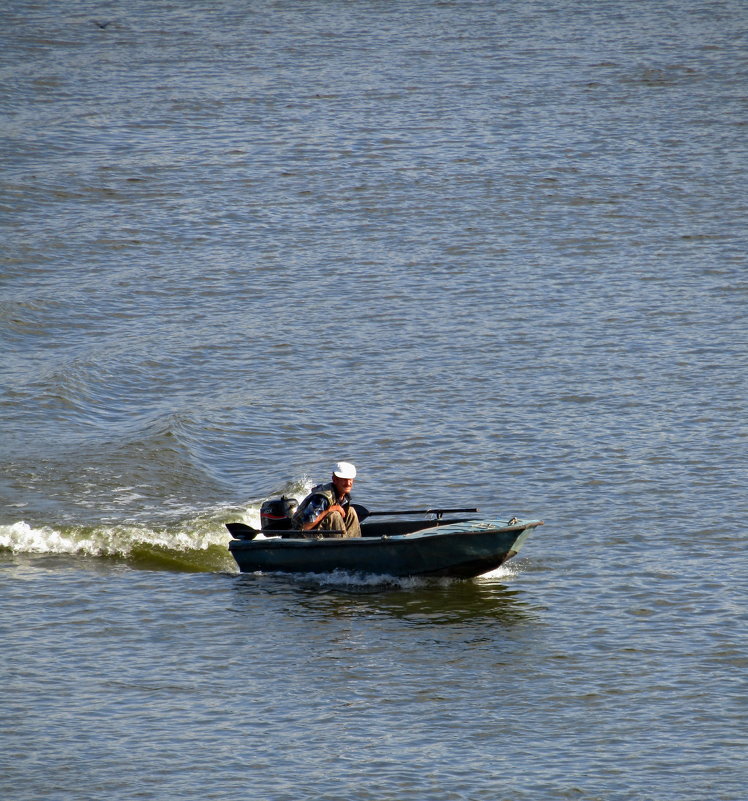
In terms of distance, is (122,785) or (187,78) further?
(187,78)

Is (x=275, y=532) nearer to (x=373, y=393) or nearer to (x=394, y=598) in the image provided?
(x=394, y=598)

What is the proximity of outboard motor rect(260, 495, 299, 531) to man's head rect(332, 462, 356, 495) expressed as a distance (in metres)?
0.69

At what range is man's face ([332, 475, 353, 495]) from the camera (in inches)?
608

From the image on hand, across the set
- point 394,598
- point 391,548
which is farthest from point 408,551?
point 394,598

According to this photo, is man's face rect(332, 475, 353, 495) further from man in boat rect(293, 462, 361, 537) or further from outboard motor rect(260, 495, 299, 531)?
outboard motor rect(260, 495, 299, 531)

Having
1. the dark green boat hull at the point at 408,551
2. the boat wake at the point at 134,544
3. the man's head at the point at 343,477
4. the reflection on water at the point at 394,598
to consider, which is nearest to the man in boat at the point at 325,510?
the man's head at the point at 343,477

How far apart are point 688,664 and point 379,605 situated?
3547 millimetres

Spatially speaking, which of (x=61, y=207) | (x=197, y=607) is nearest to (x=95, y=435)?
(x=197, y=607)

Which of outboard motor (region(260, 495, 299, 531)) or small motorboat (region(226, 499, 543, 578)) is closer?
small motorboat (region(226, 499, 543, 578))

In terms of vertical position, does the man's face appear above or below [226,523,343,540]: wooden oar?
above

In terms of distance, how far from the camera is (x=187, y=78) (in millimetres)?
43656

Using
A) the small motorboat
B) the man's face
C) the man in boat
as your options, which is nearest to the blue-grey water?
the small motorboat

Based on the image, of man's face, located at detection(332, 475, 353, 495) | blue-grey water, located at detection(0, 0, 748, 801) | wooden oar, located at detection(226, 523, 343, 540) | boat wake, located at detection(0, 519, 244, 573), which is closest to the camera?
blue-grey water, located at detection(0, 0, 748, 801)

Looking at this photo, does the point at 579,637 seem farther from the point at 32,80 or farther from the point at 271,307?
the point at 32,80
